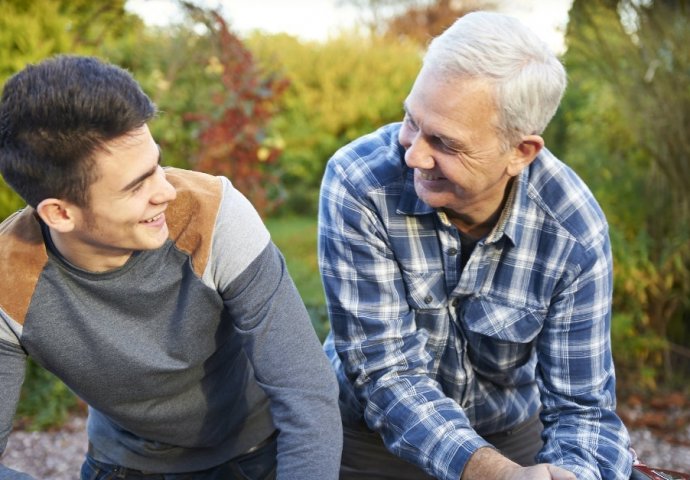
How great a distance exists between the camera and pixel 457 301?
2465mm

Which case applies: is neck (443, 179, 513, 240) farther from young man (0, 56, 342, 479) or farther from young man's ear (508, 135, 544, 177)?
young man (0, 56, 342, 479)

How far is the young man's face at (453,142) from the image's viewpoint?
6.97 feet

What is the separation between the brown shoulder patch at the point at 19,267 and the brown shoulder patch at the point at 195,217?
0.31 metres

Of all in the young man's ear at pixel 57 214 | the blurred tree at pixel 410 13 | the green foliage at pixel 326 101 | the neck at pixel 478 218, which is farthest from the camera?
the blurred tree at pixel 410 13

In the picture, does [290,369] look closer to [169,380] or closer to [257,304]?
[257,304]

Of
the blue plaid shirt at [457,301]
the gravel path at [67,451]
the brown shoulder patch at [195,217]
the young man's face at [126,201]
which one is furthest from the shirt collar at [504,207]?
the gravel path at [67,451]

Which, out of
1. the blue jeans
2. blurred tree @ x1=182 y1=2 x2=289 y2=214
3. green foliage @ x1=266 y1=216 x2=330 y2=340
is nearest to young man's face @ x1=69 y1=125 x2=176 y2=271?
the blue jeans

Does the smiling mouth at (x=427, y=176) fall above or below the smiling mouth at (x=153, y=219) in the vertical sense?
above

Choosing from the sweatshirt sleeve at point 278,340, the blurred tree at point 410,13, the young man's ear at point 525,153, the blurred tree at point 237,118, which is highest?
the young man's ear at point 525,153

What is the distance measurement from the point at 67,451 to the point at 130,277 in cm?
237

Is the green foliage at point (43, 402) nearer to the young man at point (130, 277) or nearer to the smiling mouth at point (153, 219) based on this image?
the young man at point (130, 277)

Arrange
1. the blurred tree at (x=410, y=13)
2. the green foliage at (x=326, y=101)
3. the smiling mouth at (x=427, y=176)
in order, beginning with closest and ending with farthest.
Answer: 1. the smiling mouth at (x=427, y=176)
2. the green foliage at (x=326, y=101)
3. the blurred tree at (x=410, y=13)

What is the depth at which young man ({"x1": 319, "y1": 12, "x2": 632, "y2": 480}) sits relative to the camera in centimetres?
220

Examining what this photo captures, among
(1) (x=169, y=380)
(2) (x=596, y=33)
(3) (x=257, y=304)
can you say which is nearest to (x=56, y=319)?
(1) (x=169, y=380)
